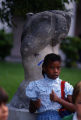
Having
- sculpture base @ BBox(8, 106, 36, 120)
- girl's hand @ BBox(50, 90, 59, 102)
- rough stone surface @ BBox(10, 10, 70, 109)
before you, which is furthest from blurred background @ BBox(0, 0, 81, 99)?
girl's hand @ BBox(50, 90, 59, 102)

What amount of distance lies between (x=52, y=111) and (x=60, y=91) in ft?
0.79

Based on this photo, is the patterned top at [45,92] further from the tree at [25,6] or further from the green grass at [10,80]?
the green grass at [10,80]

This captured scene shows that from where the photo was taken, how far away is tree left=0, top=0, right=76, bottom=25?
20.8 feet

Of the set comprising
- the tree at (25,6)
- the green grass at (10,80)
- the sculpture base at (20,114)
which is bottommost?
the green grass at (10,80)

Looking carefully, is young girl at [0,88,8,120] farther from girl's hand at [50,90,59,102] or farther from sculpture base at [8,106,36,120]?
sculpture base at [8,106,36,120]

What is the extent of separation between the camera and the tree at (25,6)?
633cm

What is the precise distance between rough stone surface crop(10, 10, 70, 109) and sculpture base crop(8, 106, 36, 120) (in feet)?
0.49

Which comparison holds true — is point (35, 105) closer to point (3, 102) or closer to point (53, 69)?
point (53, 69)

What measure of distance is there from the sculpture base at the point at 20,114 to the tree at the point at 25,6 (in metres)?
1.78

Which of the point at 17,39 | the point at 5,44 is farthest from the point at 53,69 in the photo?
the point at 17,39

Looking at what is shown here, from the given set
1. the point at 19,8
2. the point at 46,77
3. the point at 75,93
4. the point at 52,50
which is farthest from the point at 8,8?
the point at 75,93

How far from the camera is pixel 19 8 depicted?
20.7ft

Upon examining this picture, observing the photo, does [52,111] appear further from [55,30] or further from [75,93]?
[55,30]

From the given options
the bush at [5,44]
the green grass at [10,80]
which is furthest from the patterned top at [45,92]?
the bush at [5,44]
